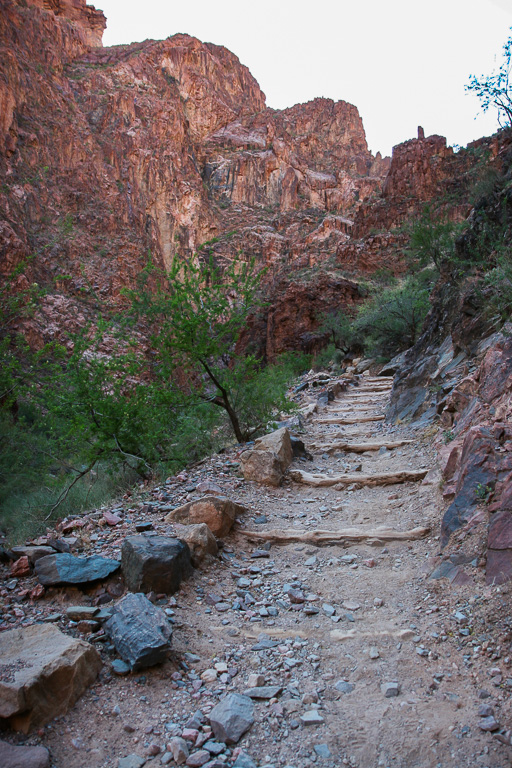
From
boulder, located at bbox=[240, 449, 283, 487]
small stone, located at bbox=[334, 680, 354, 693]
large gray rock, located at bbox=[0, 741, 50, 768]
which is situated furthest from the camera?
boulder, located at bbox=[240, 449, 283, 487]

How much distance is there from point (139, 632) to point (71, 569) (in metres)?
0.97

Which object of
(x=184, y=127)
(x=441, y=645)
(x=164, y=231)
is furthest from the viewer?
(x=184, y=127)

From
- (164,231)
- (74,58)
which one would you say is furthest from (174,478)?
(74,58)

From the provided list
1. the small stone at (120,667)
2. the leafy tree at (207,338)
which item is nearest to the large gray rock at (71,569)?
the small stone at (120,667)

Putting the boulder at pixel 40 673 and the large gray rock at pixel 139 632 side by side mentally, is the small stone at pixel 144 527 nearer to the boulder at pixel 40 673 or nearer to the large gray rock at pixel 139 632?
the large gray rock at pixel 139 632

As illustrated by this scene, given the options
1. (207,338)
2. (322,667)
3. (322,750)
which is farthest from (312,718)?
(207,338)

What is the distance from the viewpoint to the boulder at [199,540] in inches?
142

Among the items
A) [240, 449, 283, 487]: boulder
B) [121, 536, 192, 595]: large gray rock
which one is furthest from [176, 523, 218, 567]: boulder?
[240, 449, 283, 487]: boulder

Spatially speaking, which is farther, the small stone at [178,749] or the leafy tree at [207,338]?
the leafy tree at [207,338]

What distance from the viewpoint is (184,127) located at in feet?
191

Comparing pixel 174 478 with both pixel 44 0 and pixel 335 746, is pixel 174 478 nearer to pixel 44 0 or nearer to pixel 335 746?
pixel 335 746

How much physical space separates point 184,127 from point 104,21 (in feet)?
103

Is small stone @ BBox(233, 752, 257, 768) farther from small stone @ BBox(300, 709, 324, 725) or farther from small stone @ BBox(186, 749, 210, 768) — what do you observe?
small stone @ BBox(300, 709, 324, 725)

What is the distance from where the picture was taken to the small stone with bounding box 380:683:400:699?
85.6 inches
